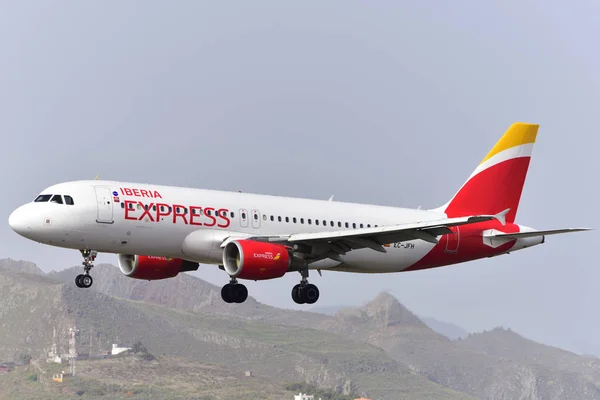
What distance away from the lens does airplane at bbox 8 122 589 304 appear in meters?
49.1

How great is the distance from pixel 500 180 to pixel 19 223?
28734 mm

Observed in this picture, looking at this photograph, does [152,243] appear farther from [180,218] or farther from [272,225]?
[272,225]

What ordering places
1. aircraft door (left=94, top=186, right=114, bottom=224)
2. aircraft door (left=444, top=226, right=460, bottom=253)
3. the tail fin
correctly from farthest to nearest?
the tail fin → aircraft door (left=444, top=226, right=460, bottom=253) → aircraft door (left=94, top=186, right=114, bottom=224)

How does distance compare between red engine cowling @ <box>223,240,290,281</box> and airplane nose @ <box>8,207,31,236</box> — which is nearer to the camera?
airplane nose @ <box>8,207,31,236</box>

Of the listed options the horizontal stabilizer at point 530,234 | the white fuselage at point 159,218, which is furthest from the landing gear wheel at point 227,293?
the horizontal stabilizer at point 530,234

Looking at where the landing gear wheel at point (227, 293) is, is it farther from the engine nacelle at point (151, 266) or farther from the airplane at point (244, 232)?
the engine nacelle at point (151, 266)

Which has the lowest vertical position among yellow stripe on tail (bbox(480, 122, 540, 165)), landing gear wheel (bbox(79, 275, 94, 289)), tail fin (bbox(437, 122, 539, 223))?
landing gear wheel (bbox(79, 275, 94, 289))

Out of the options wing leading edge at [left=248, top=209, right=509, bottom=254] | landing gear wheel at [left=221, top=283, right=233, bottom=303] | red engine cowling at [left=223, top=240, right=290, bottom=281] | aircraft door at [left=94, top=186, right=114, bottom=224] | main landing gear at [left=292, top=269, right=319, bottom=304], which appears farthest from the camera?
landing gear wheel at [left=221, top=283, right=233, bottom=303]

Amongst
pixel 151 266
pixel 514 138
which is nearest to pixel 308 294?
pixel 151 266

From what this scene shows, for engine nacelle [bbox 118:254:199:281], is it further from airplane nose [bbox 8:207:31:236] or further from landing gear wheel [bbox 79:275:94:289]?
airplane nose [bbox 8:207:31:236]

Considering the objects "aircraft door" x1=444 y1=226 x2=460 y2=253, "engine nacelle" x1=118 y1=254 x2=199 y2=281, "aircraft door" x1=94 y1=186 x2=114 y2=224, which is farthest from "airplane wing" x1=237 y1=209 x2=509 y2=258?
"aircraft door" x1=94 y1=186 x2=114 y2=224

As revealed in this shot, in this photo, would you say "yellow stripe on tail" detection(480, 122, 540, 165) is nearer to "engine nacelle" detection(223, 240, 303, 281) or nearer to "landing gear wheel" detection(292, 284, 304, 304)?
"landing gear wheel" detection(292, 284, 304, 304)

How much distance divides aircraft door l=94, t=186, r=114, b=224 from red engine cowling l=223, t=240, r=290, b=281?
5.74 m

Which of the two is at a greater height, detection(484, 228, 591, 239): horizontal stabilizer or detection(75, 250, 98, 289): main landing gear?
detection(484, 228, 591, 239): horizontal stabilizer
